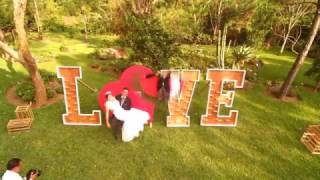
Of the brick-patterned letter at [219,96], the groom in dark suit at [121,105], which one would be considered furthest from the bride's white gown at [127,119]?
the brick-patterned letter at [219,96]

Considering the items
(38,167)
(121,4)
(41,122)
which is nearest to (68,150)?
(38,167)

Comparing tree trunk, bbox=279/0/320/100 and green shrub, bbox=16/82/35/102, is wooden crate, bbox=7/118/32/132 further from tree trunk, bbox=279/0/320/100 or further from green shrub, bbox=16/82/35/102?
tree trunk, bbox=279/0/320/100

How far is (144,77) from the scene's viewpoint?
13469 mm

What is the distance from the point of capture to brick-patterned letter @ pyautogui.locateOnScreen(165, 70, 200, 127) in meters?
12.3

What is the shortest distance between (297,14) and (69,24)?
2485 cm

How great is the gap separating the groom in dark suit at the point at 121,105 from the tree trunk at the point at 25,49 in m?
4.28

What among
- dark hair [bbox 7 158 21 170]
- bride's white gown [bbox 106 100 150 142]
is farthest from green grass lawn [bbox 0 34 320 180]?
dark hair [bbox 7 158 21 170]

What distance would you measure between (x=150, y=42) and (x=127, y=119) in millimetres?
6862

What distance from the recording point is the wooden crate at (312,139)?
11.1 meters

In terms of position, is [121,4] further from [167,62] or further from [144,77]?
[144,77]

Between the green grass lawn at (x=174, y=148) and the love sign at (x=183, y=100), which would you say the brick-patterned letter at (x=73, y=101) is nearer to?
the love sign at (x=183, y=100)

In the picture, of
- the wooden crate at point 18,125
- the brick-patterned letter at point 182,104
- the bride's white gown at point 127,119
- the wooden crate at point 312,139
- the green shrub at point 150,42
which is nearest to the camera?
the bride's white gown at point 127,119

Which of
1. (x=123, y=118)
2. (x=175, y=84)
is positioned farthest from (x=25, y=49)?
(x=175, y=84)

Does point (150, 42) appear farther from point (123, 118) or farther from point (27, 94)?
point (27, 94)
